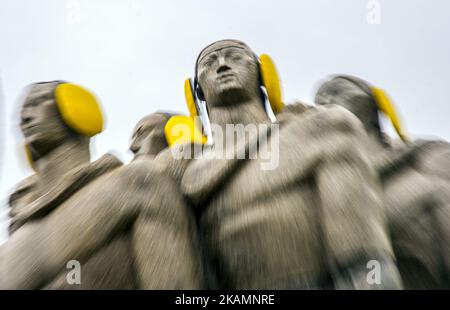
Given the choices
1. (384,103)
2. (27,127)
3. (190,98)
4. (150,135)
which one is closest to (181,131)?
(150,135)

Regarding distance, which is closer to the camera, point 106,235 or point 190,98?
point 106,235

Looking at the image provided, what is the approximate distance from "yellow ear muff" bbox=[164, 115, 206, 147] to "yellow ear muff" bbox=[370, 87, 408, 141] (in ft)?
5.59

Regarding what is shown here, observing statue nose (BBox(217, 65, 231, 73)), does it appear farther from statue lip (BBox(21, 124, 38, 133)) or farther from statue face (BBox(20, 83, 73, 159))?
statue lip (BBox(21, 124, 38, 133))

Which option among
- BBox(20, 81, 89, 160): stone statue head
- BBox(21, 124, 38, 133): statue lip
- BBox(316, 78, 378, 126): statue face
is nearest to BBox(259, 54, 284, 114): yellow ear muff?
BBox(316, 78, 378, 126): statue face

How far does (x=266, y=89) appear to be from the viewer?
4.83 m

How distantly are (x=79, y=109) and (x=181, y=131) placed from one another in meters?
0.87

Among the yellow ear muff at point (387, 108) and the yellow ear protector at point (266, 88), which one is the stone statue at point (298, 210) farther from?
the yellow ear muff at point (387, 108)

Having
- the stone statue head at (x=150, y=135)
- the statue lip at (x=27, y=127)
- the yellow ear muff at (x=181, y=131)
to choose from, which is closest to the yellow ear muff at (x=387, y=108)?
the yellow ear muff at (x=181, y=131)

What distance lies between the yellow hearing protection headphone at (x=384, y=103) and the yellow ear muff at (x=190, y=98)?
61.1 inches

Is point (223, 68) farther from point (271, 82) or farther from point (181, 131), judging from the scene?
point (181, 131)

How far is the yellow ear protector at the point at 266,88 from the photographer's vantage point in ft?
15.7

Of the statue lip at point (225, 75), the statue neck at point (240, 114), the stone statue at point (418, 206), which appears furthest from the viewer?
the statue lip at point (225, 75)

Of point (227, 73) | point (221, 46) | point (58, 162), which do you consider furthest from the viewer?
point (221, 46)
